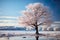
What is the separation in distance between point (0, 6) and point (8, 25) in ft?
0.99

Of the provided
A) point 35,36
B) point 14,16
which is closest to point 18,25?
point 14,16

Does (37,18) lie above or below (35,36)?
above

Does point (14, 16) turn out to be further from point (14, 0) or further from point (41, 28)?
point (41, 28)

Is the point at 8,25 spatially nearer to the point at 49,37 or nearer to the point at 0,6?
the point at 0,6

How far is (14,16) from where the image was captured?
2.40m

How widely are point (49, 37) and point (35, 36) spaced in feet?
0.66

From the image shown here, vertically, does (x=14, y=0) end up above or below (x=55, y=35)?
above

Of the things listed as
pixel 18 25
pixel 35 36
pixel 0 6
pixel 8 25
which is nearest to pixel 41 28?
pixel 35 36

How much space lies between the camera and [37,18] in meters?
2.38

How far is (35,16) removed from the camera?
7.79 feet

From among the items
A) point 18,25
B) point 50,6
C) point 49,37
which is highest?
point 50,6

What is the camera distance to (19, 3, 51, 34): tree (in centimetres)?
237

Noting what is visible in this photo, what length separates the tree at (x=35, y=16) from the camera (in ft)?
7.77

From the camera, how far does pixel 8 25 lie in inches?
94.9
